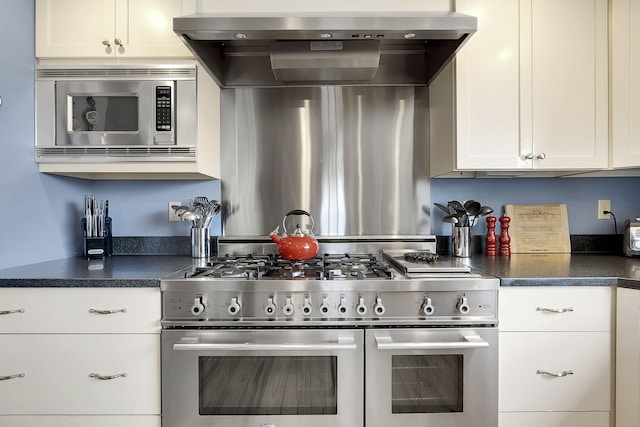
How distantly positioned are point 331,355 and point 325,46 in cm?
136

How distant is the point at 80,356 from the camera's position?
1.38 m

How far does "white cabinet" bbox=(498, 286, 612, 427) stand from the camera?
140cm

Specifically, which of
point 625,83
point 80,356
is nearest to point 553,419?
point 625,83

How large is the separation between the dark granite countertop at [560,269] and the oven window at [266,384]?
81 cm

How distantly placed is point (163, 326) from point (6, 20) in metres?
1.51

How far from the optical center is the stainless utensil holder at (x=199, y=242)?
1970mm

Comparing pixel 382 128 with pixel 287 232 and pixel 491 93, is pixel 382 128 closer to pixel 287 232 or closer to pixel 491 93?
pixel 491 93

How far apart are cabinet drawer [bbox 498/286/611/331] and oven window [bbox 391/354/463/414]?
0.86ft

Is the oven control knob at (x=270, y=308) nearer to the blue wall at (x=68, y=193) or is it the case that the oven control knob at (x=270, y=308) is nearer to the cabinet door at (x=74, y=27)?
the blue wall at (x=68, y=193)

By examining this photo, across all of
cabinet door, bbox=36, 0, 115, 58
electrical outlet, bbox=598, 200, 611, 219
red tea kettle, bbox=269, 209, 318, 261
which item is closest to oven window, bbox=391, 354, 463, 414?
red tea kettle, bbox=269, 209, 318, 261

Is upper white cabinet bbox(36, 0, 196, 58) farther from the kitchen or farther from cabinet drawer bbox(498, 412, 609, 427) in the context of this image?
cabinet drawer bbox(498, 412, 609, 427)

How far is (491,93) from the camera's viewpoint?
69.0 inches

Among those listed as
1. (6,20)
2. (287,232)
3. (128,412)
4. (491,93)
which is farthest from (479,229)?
(6,20)

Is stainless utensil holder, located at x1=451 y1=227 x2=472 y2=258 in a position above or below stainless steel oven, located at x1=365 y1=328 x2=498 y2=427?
above
